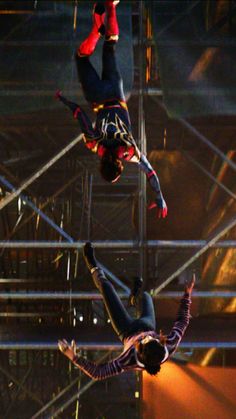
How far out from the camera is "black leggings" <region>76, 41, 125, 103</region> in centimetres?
353

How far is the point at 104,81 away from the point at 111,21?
1.19 feet

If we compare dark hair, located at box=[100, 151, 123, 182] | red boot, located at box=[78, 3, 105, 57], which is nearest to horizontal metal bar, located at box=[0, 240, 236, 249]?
dark hair, located at box=[100, 151, 123, 182]

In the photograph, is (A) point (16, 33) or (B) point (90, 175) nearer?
(A) point (16, 33)

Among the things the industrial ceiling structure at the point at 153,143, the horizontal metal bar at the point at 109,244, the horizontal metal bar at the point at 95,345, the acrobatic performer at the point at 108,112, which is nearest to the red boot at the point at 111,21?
the acrobatic performer at the point at 108,112

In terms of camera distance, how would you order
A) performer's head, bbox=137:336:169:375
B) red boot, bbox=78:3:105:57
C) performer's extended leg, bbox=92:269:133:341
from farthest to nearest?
performer's extended leg, bbox=92:269:133:341, red boot, bbox=78:3:105:57, performer's head, bbox=137:336:169:375

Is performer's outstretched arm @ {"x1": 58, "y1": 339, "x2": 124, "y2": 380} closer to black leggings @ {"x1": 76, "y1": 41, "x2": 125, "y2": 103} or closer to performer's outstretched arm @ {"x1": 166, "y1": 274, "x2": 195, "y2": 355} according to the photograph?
performer's outstretched arm @ {"x1": 166, "y1": 274, "x2": 195, "y2": 355}

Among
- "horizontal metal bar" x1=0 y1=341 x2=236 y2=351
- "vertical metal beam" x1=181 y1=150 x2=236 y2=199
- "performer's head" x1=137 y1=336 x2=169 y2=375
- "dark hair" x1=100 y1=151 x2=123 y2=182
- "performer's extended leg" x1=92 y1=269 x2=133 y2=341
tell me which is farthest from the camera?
"vertical metal beam" x1=181 y1=150 x2=236 y2=199

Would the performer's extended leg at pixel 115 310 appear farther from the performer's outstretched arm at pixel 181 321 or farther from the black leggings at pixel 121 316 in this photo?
the performer's outstretched arm at pixel 181 321

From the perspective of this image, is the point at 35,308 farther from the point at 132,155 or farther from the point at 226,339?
the point at 132,155

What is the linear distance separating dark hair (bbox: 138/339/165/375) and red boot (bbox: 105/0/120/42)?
1.57 m

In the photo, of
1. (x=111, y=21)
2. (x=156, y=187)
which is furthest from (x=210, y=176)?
Answer: (x=111, y=21)

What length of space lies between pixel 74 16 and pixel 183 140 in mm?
1268

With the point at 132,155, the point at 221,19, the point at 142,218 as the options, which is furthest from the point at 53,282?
the point at 221,19

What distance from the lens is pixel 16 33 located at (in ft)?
15.8
